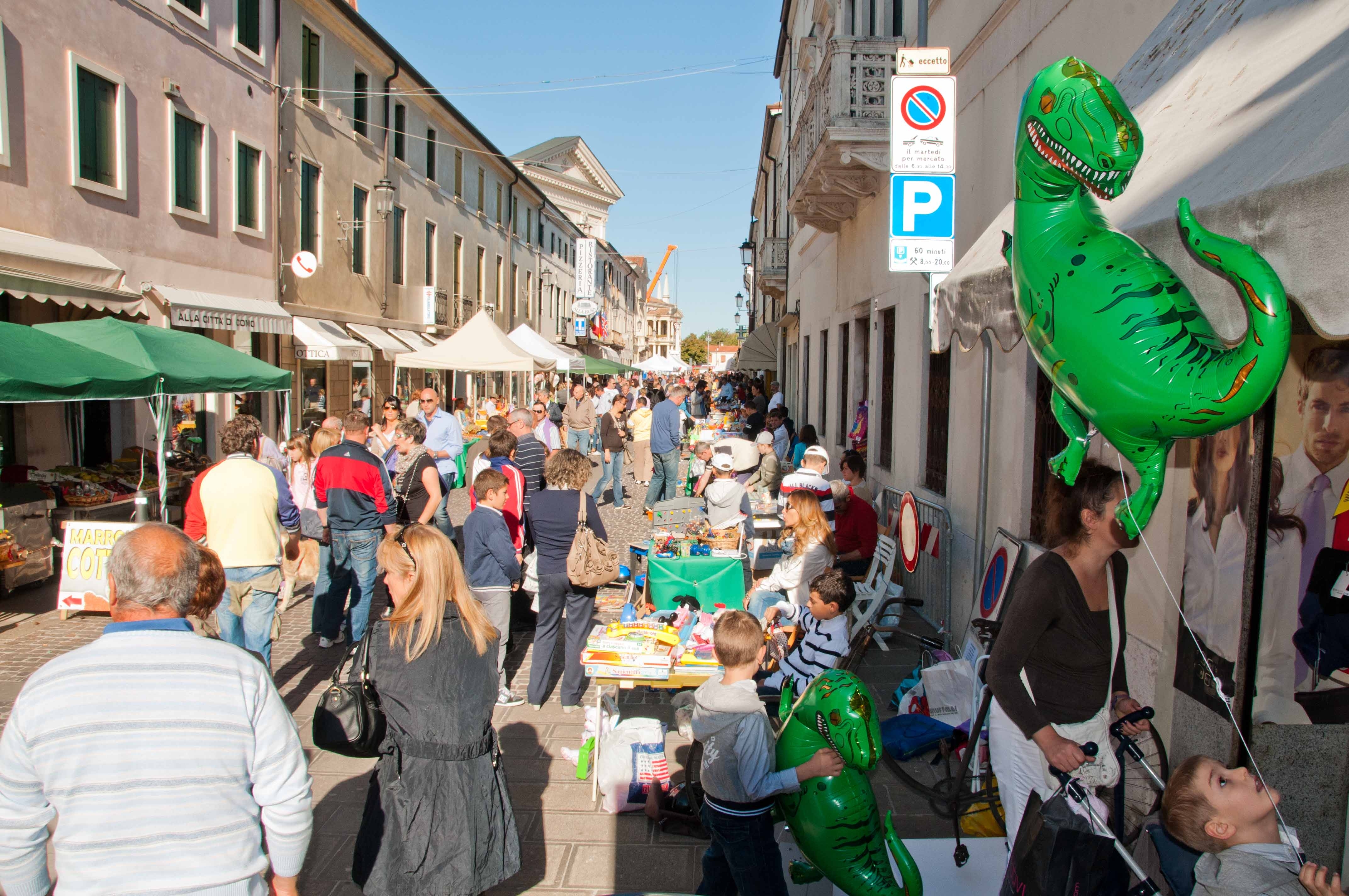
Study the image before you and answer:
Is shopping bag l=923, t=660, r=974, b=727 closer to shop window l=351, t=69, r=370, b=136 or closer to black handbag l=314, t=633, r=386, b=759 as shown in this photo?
black handbag l=314, t=633, r=386, b=759

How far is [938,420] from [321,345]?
41.9ft

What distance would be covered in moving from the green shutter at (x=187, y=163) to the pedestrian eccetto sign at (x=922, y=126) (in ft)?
39.8

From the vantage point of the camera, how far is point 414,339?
23.6m

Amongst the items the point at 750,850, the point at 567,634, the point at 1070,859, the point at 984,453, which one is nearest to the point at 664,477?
the point at 984,453

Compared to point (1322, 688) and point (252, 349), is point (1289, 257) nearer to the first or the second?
point (1322, 688)

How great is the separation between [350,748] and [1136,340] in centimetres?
291

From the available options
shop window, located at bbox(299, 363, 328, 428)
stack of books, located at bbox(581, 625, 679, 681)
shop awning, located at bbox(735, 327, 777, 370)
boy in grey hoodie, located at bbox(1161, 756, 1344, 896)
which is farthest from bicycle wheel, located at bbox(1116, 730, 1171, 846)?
shop awning, located at bbox(735, 327, 777, 370)

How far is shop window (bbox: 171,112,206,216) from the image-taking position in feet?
43.7


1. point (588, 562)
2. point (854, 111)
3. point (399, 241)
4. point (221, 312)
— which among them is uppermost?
point (399, 241)

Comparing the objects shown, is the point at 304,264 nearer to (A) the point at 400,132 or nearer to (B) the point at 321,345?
(B) the point at 321,345

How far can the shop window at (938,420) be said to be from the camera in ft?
26.6

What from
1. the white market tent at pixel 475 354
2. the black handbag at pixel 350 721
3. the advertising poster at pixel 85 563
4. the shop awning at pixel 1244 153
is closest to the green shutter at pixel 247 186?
the white market tent at pixel 475 354

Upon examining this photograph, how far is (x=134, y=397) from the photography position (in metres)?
7.68

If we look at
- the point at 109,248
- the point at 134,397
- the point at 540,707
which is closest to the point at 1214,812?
the point at 540,707
